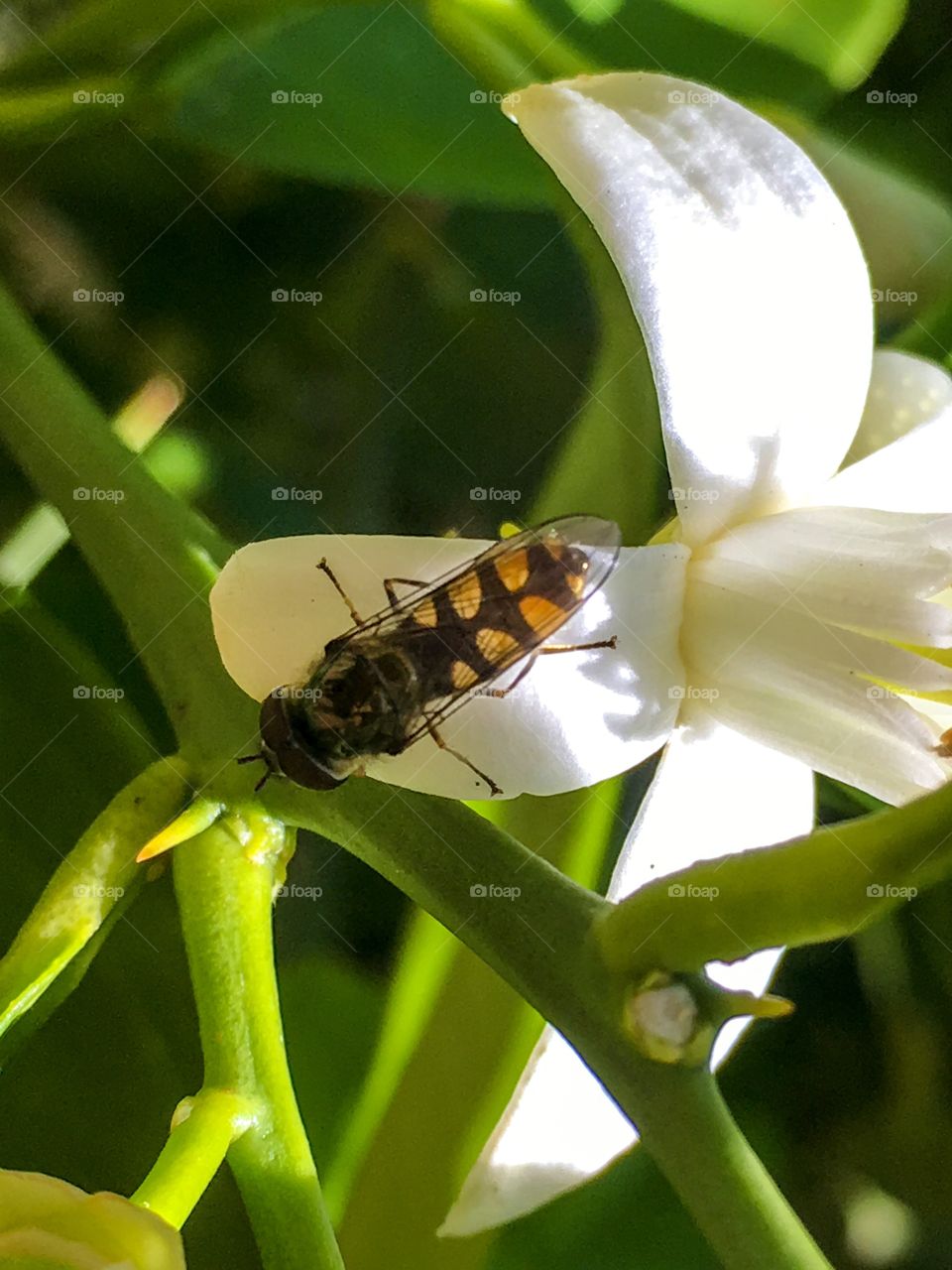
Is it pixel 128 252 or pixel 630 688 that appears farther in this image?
pixel 128 252

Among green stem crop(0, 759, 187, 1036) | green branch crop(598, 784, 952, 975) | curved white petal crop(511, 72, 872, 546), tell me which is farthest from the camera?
curved white petal crop(511, 72, 872, 546)

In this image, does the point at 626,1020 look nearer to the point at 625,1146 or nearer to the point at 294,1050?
the point at 625,1146

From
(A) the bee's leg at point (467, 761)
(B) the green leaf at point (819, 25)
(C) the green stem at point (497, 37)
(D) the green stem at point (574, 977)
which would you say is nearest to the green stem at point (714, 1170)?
(D) the green stem at point (574, 977)

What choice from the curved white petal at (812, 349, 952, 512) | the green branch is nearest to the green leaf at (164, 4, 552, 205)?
the curved white petal at (812, 349, 952, 512)

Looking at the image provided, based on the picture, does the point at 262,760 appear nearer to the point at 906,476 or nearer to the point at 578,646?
the point at 578,646

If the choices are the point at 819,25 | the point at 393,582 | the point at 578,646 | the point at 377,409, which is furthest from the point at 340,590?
the point at 819,25

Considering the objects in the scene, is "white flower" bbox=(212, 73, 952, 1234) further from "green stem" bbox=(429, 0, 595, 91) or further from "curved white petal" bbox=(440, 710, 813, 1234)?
"green stem" bbox=(429, 0, 595, 91)

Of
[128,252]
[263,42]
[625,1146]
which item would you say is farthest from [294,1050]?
[263,42]
